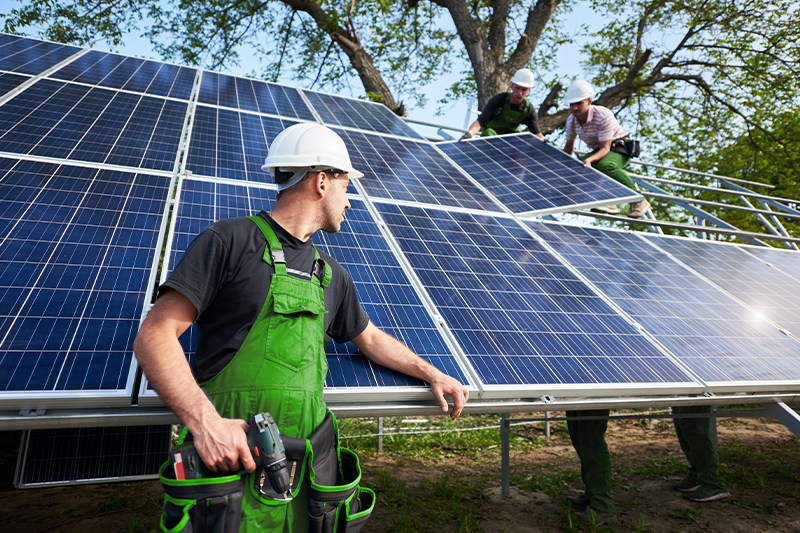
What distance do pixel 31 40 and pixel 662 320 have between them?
9.30 m

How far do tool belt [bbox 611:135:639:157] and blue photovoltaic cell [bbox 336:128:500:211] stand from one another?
320 centimetres

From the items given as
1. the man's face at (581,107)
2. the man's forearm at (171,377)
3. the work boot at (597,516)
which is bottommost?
the work boot at (597,516)

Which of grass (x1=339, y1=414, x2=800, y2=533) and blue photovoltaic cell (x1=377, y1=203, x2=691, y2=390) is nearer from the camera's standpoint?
blue photovoltaic cell (x1=377, y1=203, x2=691, y2=390)

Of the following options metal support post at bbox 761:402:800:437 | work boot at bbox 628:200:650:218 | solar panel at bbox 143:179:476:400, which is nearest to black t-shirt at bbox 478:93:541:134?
work boot at bbox 628:200:650:218

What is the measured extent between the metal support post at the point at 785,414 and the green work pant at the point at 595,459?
1.78m

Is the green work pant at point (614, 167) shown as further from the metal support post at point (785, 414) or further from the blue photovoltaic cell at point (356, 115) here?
the metal support post at point (785, 414)

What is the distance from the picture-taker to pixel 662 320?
178 inches

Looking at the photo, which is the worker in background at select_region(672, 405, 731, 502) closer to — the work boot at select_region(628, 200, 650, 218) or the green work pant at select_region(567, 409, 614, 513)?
the green work pant at select_region(567, 409, 614, 513)

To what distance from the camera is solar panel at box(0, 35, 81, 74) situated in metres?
6.45

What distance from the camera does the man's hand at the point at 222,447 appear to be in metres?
2.00

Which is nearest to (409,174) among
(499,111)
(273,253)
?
(273,253)

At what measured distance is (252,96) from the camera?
311 inches

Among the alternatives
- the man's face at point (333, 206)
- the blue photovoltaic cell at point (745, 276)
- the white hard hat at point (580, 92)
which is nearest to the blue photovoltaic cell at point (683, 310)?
the blue photovoltaic cell at point (745, 276)

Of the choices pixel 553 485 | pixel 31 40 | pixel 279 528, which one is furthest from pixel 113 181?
pixel 553 485
